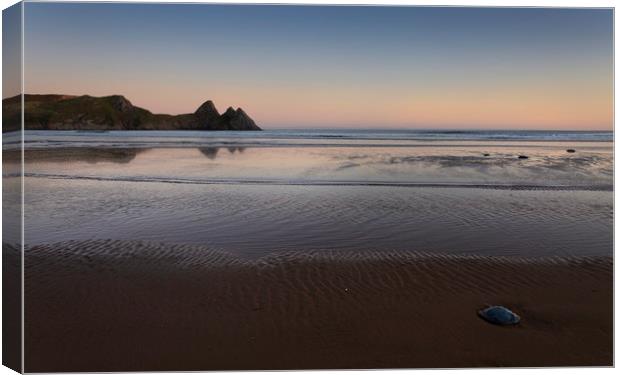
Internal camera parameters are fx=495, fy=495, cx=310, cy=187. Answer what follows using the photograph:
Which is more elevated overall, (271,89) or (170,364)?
(271,89)

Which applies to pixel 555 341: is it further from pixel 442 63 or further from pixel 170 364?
pixel 442 63

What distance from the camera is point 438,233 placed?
7.40 m

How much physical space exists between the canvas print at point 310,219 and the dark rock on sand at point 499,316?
0.02 m

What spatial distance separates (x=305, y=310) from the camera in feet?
15.5

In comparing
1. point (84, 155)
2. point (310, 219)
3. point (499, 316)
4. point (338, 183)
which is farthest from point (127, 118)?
point (499, 316)

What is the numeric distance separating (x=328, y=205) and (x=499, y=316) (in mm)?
4944

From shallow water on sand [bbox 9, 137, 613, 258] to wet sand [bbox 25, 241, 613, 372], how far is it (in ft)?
2.19

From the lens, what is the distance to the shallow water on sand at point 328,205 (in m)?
7.02

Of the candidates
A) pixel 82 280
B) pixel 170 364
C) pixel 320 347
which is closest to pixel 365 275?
pixel 320 347

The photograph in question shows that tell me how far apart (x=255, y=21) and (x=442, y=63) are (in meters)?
3.51

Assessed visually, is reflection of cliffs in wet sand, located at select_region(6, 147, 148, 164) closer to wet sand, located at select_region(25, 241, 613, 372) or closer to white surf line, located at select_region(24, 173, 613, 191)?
white surf line, located at select_region(24, 173, 613, 191)

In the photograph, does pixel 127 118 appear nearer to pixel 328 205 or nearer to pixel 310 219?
pixel 328 205

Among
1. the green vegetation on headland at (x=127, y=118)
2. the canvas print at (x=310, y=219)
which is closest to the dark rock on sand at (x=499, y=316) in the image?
the canvas print at (x=310, y=219)

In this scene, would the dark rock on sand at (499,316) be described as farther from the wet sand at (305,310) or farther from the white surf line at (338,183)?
the white surf line at (338,183)
